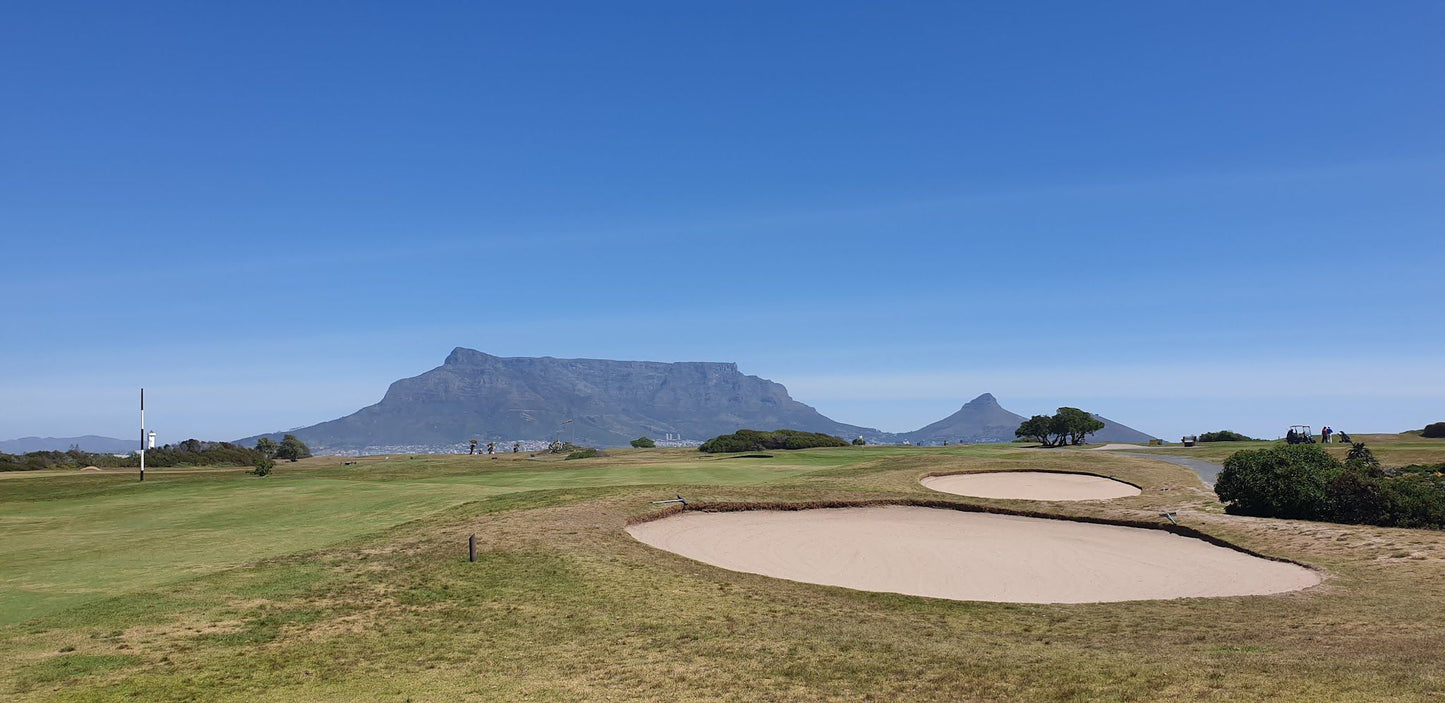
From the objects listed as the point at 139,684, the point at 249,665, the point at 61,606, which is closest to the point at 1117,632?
the point at 249,665

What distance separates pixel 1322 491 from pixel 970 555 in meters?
12.8

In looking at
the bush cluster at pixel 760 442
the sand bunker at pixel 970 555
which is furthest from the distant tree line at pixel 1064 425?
the sand bunker at pixel 970 555

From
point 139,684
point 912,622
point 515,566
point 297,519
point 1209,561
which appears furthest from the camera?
point 297,519

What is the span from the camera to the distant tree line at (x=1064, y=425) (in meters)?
83.3

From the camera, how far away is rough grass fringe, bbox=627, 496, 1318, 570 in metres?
25.2

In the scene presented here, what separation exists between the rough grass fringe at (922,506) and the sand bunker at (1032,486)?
469 centimetres

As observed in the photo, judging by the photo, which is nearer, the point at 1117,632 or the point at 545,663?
the point at 545,663

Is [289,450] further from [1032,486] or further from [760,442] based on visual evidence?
[1032,486]

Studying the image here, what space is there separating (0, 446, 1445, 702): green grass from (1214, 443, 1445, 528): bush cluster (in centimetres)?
167

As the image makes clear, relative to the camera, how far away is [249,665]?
41.4ft

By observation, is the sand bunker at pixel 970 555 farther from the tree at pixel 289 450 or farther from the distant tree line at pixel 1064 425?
the tree at pixel 289 450

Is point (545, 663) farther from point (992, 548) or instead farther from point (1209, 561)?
point (1209, 561)

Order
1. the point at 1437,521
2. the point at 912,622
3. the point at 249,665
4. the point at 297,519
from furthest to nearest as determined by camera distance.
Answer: the point at 297,519
the point at 1437,521
the point at 912,622
the point at 249,665

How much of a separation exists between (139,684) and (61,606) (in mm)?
5499
